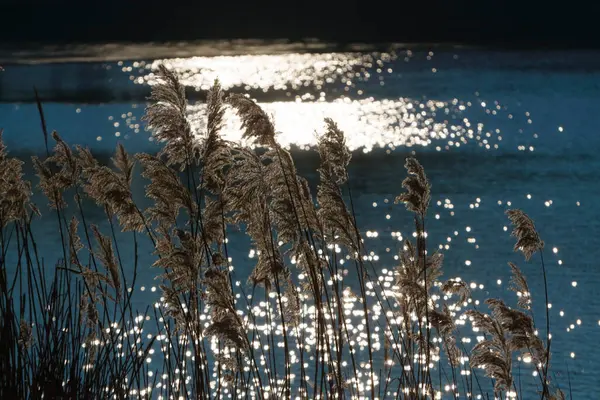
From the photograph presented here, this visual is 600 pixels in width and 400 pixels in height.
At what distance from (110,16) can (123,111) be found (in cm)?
5260

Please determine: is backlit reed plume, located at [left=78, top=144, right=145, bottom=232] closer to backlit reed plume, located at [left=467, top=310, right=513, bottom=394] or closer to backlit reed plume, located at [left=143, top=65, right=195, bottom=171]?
backlit reed plume, located at [left=143, top=65, right=195, bottom=171]

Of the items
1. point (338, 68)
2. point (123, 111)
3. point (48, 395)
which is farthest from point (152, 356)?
point (338, 68)

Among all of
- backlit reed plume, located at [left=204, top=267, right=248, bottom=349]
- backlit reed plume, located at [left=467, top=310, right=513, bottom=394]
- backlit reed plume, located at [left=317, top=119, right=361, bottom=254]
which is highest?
backlit reed plume, located at [left=317, top=119, right=361, bottom=254]

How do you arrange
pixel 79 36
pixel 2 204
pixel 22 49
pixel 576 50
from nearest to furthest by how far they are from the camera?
pixel 2 204
pixel 576 50
pixel 22 49
pixel 79 36

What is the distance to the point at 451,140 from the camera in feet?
70.8

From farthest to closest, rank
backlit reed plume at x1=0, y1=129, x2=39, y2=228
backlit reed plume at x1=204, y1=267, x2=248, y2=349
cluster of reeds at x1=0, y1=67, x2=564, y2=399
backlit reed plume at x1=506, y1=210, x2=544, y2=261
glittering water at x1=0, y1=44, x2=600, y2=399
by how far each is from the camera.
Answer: glittering water at x1=0, y1=44, x2=600, y2=399
backlit reed plume at x1=0, y1=129, x2=39, y2=228
backlit reed plume at x1=506, y1=210, x2=544, y2=261
cluster of reeds at x1=0, y1=67, x2=564, y2=399
backlit reed plume at x1=204, y1=267, x2=248, y2=349

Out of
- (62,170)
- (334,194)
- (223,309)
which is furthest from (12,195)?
(334,194)

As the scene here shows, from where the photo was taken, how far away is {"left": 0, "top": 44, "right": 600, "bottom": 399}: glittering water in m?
8.83

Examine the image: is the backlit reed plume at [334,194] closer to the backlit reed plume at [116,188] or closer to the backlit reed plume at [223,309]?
the backlit reed plume at [223,309]

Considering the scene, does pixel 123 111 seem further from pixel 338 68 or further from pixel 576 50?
pixel 576 50

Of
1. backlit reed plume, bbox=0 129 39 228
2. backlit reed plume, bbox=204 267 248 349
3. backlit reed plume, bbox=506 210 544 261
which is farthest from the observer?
backlit reed plume, bbox=0 129 39 228

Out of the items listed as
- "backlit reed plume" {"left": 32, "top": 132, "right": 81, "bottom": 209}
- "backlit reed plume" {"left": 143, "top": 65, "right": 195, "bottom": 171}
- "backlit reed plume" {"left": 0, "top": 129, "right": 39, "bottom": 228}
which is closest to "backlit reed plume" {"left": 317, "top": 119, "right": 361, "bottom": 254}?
"backlit reed plume" {"left": 143, "top": 65, "right": 195, "bottom": 171}

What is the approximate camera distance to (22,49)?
73188 millimetres

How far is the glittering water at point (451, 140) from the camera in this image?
8.83m
